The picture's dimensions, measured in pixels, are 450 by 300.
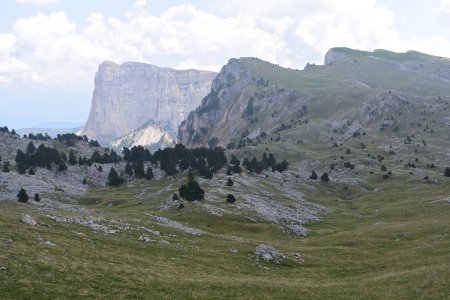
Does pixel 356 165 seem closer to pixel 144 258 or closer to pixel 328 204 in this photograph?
pixel 328 204

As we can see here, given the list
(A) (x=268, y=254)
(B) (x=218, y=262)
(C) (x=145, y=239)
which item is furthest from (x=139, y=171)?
(B) (x=218, y=262)

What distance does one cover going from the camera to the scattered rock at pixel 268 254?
55656mm

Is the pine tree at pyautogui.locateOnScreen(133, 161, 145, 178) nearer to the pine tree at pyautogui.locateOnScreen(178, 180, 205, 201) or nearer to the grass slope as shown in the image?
the pine tree at pyautogui.locateOnScreen(178, 180, 205, 201)

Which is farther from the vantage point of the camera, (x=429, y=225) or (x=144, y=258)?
(x=429, y=225)

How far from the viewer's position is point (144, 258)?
45594 millimetres

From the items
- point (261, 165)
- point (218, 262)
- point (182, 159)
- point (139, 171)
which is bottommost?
point (218, 262)

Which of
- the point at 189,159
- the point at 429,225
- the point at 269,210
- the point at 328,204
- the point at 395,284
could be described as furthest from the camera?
the point at 189,159

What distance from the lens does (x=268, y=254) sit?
2231 inches

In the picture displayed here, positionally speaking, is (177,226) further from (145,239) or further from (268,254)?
(268,254)

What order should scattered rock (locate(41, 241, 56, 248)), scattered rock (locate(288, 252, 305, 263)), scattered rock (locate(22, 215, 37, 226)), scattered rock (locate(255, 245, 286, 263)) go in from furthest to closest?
scattered rock (locate(288, 252, 305, 263)) < scattered rock (locate(255, 245, 286, 263)) < scattered rock (locate(22, 215, 37, 226)) < scattered rock (locate(41, 241, 56, 248))

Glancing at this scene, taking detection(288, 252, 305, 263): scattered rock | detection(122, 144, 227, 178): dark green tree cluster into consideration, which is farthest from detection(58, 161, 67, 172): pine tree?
detection(288, 252, 305, 263): scattered rock

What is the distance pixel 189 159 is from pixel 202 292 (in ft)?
414

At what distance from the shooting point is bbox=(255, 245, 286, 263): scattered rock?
55.7 meters

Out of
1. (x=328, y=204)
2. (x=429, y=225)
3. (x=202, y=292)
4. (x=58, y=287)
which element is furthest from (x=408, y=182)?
(x=58, y=287)
